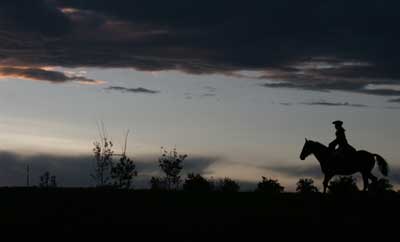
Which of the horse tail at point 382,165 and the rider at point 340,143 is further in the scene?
the horse tail at point 382,165

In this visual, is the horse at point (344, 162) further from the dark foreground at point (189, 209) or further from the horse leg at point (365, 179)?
the dark foreground at point (189, 209)

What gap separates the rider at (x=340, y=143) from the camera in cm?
3198

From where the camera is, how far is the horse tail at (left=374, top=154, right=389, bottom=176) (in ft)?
113

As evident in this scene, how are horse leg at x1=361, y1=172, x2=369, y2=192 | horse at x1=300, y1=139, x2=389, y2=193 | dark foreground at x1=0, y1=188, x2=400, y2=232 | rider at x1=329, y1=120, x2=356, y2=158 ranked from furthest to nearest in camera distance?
horse leg at x1=361, y1=172, x2=369, y2=192 → horse at x1=300, y1=139, x2=389, y2=193 → rider at x1=329, y1=120, x2=356, y2=158 → dark foreground at x1=0, y1=188, x2=400, y2=232

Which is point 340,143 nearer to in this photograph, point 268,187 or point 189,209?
point 189,209

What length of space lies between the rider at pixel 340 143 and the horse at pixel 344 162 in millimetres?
387

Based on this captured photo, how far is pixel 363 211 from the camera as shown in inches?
1138

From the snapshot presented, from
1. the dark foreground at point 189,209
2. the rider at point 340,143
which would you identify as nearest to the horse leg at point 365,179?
the dark foreground at point 189,209

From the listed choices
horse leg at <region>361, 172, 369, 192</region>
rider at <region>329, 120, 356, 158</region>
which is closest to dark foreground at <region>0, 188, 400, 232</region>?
horse leg at <region>361, 172, 369, 192</region>

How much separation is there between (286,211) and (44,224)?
8.33m

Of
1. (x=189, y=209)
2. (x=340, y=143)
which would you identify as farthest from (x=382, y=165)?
(x=189, y=209)

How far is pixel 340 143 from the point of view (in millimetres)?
32625

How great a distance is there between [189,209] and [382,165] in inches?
406

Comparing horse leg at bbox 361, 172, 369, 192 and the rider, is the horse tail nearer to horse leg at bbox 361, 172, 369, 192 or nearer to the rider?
horse leg at bbox 361, 172, 369, 192
